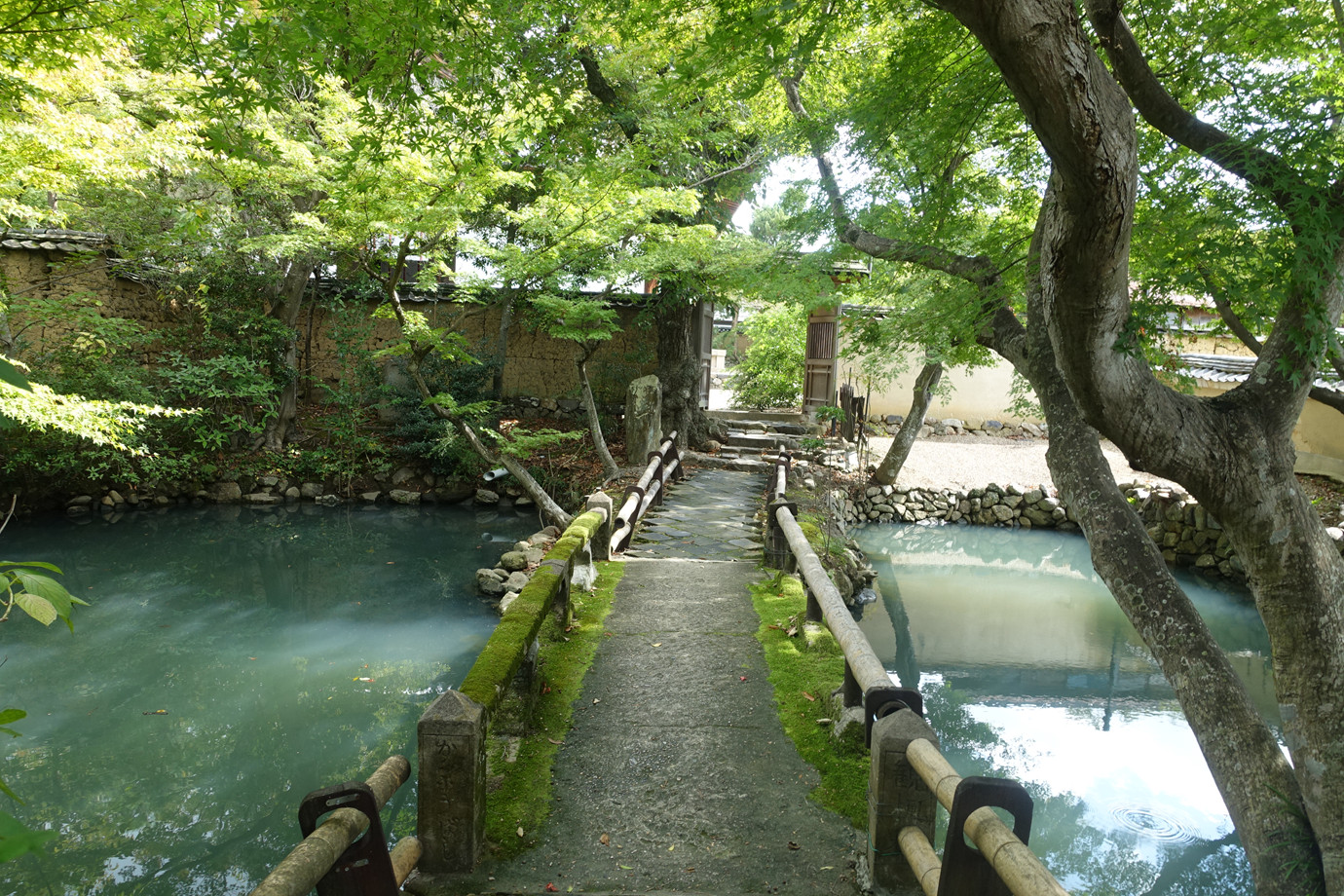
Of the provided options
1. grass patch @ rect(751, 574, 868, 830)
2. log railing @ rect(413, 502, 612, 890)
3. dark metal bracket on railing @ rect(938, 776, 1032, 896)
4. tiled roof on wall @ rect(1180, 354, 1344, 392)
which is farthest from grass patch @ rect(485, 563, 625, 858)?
tiled roof on wall @ rect(1180, 354, 1344, 392)

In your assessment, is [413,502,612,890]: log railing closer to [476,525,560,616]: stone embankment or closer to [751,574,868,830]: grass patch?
[751,574,868,830]: grass patch

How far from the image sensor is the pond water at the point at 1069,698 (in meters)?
5.05

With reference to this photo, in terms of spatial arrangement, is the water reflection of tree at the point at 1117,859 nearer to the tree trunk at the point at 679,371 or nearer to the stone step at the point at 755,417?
the tree trunk at the point at 679,371

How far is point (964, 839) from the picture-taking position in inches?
92.0

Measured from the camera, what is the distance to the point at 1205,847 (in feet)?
16.7

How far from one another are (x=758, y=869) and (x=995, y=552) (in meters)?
10.6

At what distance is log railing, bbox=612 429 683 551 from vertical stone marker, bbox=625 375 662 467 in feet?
1.98

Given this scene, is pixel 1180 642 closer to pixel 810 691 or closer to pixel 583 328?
pixel 810 691

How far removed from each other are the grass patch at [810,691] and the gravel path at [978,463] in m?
8.93

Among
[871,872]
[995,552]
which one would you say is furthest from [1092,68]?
[995,552]


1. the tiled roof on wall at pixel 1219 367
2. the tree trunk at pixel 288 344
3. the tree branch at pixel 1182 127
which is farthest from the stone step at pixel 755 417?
the tree branch at pixel 1182 127

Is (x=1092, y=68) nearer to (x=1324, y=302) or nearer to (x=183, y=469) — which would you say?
(x=1324, y=302)

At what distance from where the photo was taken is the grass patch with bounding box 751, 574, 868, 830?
3412mm

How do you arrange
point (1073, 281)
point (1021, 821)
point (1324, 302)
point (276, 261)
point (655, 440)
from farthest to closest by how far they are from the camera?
point (276, 261) < point (655, 440) < point (1324, 302) < point (1073, 281) < point (1021, 821)
